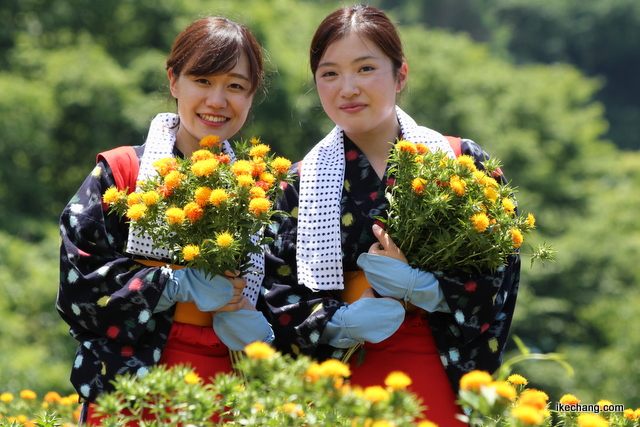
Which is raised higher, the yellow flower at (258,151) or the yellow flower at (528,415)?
the yellow flower at (258,151)

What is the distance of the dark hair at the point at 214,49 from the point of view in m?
2.87

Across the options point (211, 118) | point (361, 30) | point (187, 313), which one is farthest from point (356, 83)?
point (187, 313)

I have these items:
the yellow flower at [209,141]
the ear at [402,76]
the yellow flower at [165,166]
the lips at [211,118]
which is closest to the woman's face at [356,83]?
the ear at [402,76]

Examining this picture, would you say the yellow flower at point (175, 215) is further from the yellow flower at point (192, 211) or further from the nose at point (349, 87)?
the nose at point (349, 87)

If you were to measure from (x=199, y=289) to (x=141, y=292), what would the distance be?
0.61ft

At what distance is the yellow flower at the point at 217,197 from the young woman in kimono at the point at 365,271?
0.55 meters

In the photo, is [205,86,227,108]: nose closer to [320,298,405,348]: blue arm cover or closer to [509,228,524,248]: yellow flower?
[320,298,405,348]: blue arm cover

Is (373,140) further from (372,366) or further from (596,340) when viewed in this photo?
(596,340)

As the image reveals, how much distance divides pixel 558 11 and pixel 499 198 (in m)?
48.2

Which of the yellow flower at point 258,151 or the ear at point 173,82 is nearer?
the yellow flower at point 258,151

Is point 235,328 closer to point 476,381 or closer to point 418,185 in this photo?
point 418,185

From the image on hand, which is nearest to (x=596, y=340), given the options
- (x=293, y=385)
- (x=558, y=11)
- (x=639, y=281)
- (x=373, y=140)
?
(x=639, y=281)

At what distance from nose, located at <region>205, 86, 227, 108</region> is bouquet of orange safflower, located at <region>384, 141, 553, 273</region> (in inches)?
26.4

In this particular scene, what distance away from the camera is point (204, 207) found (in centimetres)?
240
